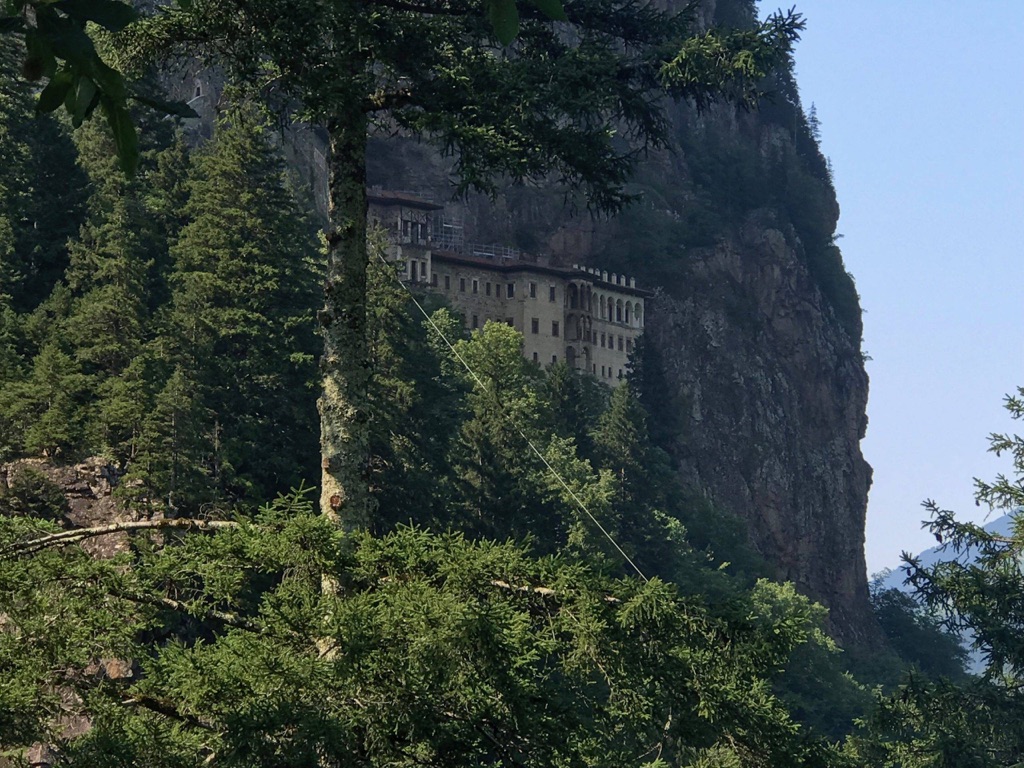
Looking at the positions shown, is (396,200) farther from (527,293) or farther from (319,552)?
(319,552)

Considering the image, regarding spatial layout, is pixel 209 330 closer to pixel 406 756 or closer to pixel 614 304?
pixel 406 756

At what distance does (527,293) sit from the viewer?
121 meters

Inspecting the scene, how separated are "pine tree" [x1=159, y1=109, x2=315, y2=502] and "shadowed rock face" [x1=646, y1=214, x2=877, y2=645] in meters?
79.4

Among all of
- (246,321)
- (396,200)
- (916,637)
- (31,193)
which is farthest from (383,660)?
(916,637)

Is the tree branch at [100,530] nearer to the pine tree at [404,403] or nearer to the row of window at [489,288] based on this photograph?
the pine tree at [404,403]

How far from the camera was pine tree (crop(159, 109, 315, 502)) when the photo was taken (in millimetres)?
44125

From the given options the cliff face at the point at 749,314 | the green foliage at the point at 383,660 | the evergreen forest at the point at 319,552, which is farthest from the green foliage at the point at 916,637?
the green foliage at the point at 383,660

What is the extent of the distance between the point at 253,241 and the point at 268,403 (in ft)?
21.3

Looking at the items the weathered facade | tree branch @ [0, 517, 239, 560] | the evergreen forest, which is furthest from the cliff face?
tree branch @ [0, 517, 239, 560]

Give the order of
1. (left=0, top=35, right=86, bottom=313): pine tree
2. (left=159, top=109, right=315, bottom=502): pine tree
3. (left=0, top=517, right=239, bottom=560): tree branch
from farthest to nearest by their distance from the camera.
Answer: (left=0, top=35, right=86, bottom=313): pine tree → (left=159, top=109, right=315, bottom=502): pine tree → (left=0, top=517, right=239, bottom=560): tree branch

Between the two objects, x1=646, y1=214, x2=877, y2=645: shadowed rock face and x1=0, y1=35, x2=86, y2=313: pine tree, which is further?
x1=646, y1=214, x2=877, y2=645: shadowed rock face

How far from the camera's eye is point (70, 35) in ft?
16.3

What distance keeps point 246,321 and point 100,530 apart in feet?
125

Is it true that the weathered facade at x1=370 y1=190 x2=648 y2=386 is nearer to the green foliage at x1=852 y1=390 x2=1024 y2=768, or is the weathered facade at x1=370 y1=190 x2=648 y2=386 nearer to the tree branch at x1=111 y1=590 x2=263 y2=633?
the green foliage at x1=852 y1=390 x2=1024 y2=768
